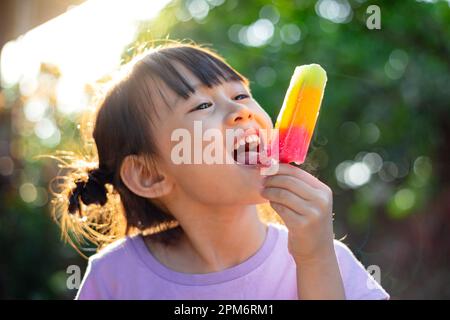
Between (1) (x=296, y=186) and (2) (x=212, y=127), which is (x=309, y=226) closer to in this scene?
(1) (x=296, y=186)

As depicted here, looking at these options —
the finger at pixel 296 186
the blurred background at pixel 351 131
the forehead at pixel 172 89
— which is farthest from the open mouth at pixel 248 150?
the blurred background at pixel 351 131

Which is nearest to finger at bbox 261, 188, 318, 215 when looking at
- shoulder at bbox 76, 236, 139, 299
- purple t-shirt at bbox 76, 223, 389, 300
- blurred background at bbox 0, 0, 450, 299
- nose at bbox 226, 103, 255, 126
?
nose at bbox 226, 103, 255, 126

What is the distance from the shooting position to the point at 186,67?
5.83 ft

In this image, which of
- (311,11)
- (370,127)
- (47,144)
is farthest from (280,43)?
(47,144)

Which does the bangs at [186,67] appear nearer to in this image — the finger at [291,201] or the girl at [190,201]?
the girl at [190,201]

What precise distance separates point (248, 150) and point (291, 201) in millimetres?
231

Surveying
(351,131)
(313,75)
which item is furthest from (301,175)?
(351,131)

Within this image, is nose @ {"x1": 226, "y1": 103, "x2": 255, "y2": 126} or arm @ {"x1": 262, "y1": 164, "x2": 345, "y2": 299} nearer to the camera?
arm @ {"x1": 262, "y1": 164, "x2": 345, "y2": 299}

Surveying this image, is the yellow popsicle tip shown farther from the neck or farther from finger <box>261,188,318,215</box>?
the neck

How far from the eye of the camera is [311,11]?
5145 millimetres

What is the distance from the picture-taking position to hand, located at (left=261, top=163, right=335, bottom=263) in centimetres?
149

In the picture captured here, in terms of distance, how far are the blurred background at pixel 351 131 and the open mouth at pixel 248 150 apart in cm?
203

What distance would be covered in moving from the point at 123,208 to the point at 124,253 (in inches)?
7.5
